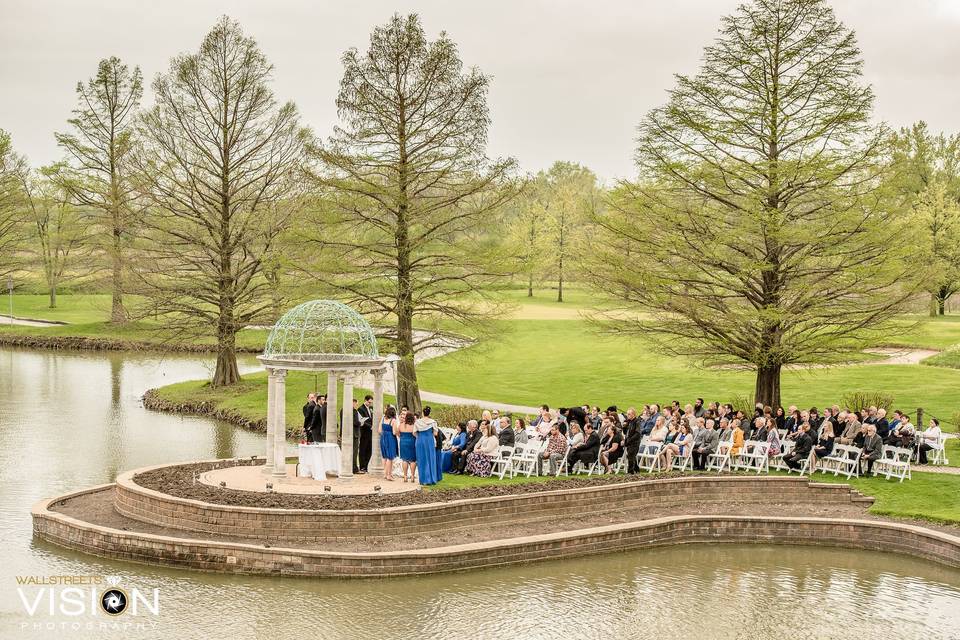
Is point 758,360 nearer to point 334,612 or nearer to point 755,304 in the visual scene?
point 755,304

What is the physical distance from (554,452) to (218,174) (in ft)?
72.6

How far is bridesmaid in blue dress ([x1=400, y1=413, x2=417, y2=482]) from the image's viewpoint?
20.0m

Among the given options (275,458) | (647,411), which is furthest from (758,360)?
(275,458)

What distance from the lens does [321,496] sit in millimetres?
18516

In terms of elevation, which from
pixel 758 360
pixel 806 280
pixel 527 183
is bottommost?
pixel 758 360

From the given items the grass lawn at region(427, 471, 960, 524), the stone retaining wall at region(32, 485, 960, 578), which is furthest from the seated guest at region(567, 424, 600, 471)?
the stone retaining wall at region(32, 485, 960, 578)

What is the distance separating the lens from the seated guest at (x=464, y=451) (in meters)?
21.5

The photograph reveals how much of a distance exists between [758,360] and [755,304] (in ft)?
5.64

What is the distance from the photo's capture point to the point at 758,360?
87.5ft

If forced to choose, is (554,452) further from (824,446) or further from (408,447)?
(824,446)

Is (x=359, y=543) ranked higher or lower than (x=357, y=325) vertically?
lower

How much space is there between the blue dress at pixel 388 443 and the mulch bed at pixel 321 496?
181 cm

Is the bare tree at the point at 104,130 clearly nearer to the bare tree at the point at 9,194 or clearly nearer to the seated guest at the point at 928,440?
the bare tree at the point at 9,194

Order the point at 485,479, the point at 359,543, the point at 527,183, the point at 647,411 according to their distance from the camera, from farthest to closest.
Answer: the point at 527,183
the point at 647,411
the point at 485,479
the point at 359,543
